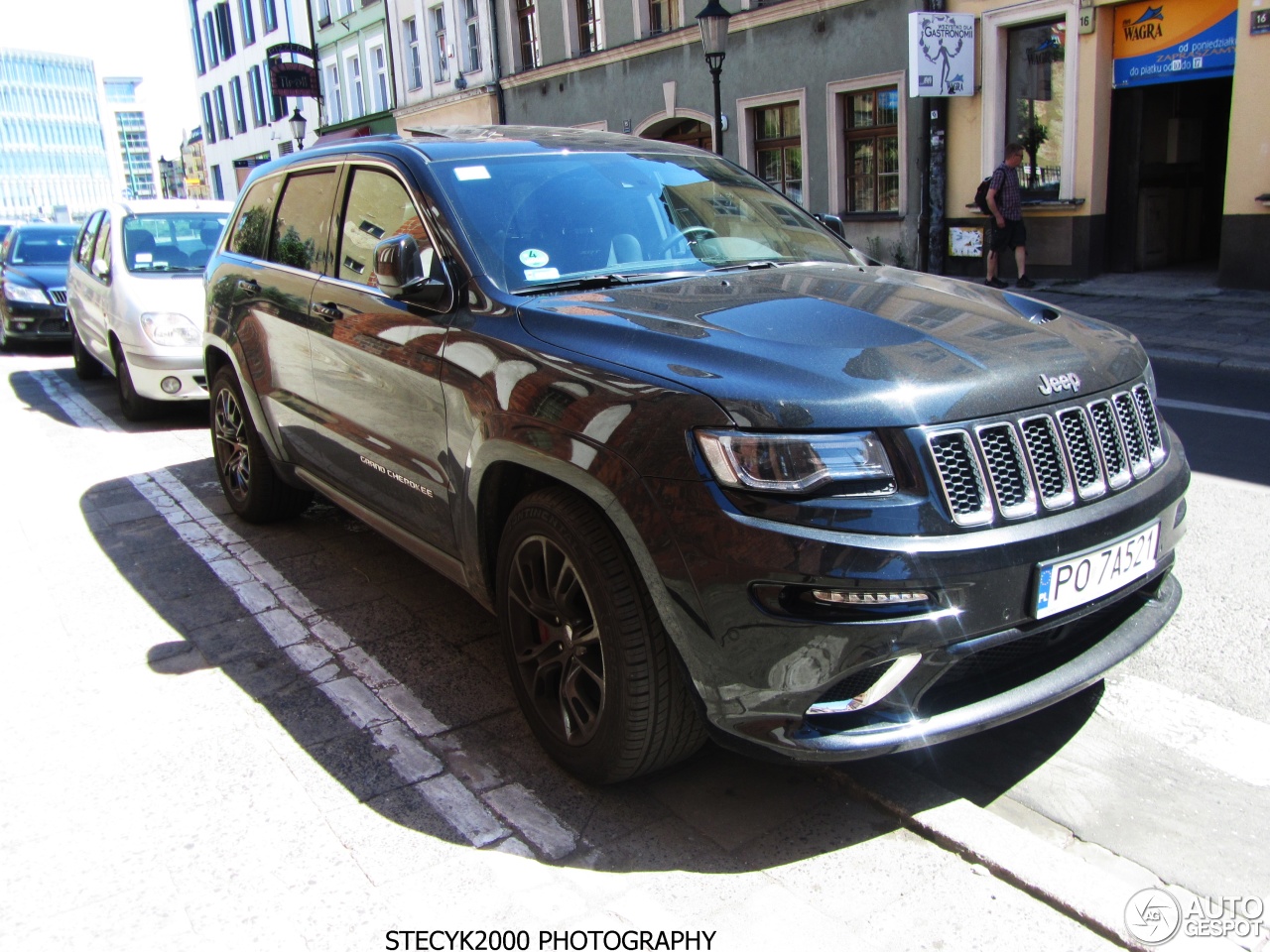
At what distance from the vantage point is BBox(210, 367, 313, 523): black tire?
5375mm

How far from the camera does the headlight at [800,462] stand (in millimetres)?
2365

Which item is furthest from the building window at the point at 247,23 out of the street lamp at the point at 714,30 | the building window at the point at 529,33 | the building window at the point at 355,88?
the street lamp at the point at 714,30

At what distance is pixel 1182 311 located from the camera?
1134cm

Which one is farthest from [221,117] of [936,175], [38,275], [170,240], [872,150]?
[170,240]

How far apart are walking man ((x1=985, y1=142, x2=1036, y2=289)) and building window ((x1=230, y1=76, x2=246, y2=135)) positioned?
38865mm

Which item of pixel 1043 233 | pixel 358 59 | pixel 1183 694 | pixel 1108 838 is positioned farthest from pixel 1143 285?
pixel 358 59

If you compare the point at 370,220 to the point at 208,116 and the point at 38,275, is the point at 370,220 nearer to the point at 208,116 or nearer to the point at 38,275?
the point at 38,275

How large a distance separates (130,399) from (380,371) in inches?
Answer: 232

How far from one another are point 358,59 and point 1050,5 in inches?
1022

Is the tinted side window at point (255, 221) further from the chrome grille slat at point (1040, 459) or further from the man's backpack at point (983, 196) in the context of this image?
the man's backpack at point (983, 196)

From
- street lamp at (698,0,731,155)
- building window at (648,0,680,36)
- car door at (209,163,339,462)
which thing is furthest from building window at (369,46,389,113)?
car door at (209,163,339,462)

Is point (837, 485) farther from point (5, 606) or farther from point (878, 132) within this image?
point (878, 132)

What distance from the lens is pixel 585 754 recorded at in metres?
2.89

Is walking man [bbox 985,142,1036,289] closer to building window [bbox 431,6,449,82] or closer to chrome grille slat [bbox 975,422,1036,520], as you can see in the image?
chrome grille slat [bbox 975,422,1036,520]
